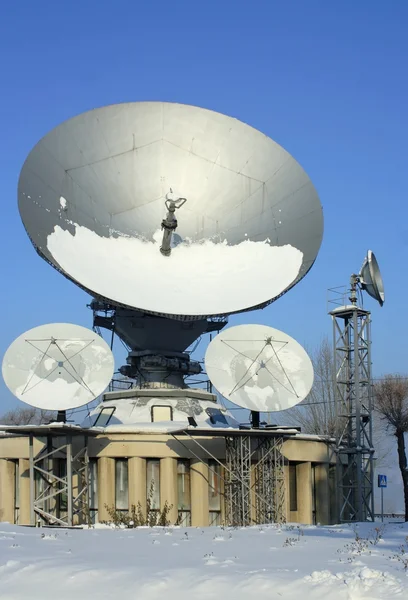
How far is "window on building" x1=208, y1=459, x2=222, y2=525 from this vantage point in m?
42.2

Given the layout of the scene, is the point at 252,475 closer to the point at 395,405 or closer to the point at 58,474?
the point at 58,474

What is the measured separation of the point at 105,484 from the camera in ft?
135

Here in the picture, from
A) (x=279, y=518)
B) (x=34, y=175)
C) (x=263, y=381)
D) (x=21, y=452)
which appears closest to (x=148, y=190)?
(x=34, y=175)

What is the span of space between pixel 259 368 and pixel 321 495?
31.4ft

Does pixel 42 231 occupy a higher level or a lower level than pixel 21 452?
higher

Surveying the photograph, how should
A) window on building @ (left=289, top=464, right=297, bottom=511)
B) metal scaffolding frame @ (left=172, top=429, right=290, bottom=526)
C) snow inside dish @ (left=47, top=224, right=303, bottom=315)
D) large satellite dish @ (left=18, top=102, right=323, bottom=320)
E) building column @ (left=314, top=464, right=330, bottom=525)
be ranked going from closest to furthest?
snow inside dish @ (left=47, top=224, right=303, bottom=315) < metal scaffolding frame @ (left=172, top=429, right=290, bottom=526) < large satellite dish @ (left=18, top=102, right=323, bottom=320) < window on building @ (left=289, top=464, right=297, bottom=511) < building column @ (left=314, top=464, right=330, bottom=525)

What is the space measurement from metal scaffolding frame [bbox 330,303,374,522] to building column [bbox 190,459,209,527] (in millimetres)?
9053

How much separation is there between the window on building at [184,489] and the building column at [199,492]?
1.12ft

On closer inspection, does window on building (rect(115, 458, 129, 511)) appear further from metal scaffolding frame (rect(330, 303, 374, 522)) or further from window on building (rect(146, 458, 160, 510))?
metal scaffolding frame (rect(330, 303, 374, 522))

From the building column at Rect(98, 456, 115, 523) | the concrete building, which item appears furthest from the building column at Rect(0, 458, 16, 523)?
the building column at Rect(98, 456, 115, 523)

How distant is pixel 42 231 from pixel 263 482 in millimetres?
16701

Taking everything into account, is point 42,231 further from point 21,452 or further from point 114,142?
point 21,452

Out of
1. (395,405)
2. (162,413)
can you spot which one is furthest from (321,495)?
(395,405)

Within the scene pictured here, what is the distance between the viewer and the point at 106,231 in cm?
4194
